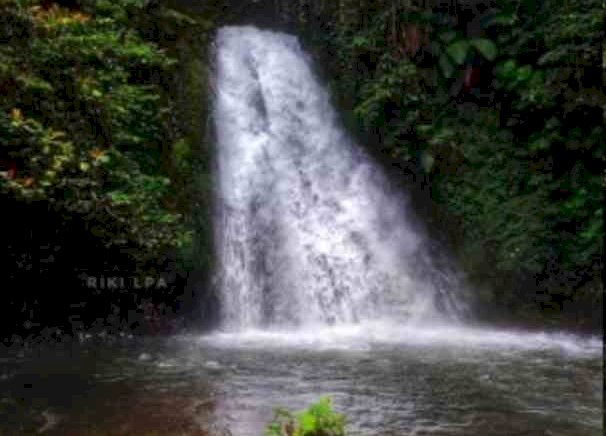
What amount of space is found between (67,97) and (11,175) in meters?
1.94

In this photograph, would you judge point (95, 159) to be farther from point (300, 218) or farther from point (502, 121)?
point (502, 121)

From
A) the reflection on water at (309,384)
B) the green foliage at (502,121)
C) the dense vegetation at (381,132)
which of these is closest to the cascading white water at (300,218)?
the dense vegetation at (381,132)

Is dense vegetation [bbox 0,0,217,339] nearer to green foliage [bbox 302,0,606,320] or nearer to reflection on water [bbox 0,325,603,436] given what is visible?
reflection on water [bbox 0,325,603,436]

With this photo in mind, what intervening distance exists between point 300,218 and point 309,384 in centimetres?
551

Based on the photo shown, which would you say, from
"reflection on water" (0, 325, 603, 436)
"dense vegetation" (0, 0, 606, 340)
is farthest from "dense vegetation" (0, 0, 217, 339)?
"reflection on water" (0, 325, 603, 436)

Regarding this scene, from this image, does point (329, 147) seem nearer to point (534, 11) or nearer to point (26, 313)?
point (534, 11)

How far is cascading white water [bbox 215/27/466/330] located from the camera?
12.4 m

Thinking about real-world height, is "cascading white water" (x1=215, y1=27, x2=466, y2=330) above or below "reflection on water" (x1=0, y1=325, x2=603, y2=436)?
above

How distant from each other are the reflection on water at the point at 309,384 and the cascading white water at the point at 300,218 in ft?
3.56

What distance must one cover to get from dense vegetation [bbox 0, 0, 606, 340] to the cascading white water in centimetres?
50

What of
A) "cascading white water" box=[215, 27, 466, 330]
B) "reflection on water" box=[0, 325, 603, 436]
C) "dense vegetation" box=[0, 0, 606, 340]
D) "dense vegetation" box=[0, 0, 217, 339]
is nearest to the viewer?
"reflection on water" box=[0, 325, 603, 436]

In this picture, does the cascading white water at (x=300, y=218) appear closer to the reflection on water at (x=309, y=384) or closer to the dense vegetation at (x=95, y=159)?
the dense vegetation at (x=95, y=159)

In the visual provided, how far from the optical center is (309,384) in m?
8.00

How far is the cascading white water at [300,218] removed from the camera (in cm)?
1236
